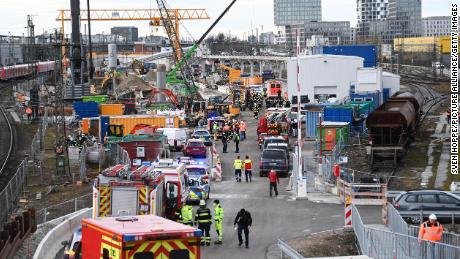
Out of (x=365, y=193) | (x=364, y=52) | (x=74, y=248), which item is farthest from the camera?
(x=364, y=52)

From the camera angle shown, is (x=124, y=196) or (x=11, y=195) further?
(x=11, y=195)

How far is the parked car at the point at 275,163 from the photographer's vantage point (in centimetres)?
3988

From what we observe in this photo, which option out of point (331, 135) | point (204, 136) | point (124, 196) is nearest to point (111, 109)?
A: point (204, 136)

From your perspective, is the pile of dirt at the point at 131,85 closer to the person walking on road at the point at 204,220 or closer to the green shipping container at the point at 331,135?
the green shipping container at the point at 331,135

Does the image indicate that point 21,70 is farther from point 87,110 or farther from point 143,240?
point 143,240

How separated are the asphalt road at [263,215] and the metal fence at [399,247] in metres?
3.79

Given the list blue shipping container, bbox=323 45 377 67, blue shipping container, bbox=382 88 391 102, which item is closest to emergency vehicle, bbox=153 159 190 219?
blue shipping container, bbox=382 88 391 102

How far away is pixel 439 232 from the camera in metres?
18.6

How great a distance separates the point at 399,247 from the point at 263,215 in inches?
438

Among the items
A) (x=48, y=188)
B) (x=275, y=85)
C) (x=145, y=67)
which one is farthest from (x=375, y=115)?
(x=145, y=67)

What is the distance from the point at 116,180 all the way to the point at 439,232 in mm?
8612

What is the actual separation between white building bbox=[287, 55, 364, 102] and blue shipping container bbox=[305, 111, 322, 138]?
12.1 meters

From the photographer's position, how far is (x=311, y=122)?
54156 millimetres

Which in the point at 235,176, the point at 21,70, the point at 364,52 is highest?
the point at 364,52
